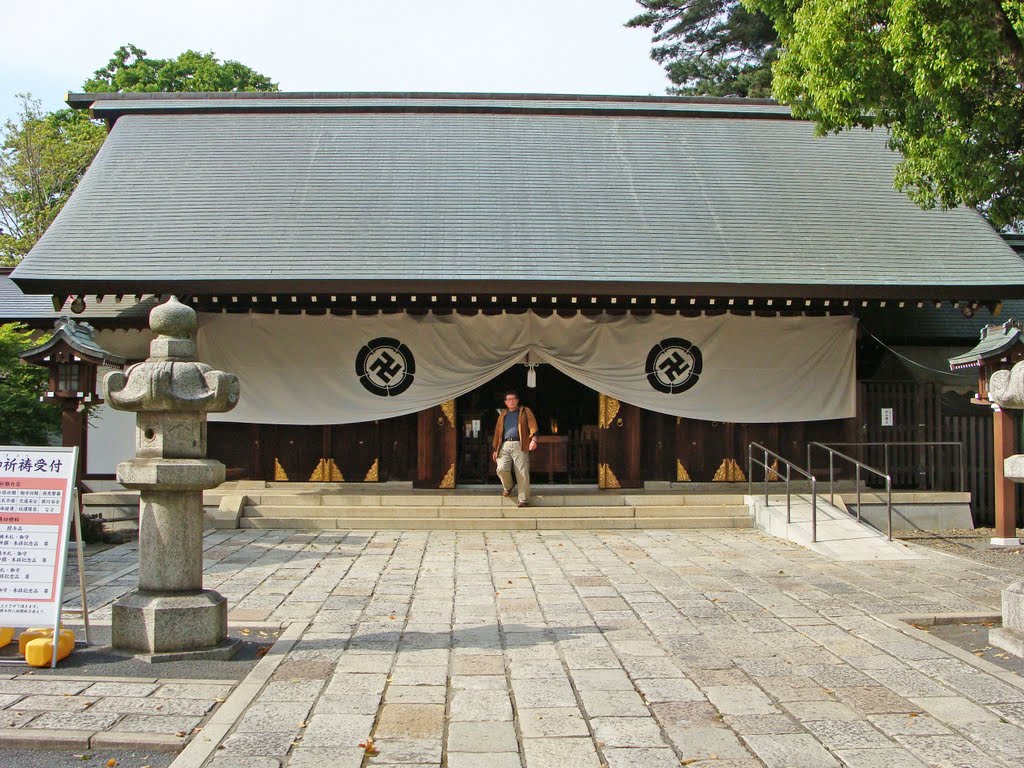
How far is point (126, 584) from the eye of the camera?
292 inches

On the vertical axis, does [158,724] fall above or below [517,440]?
below

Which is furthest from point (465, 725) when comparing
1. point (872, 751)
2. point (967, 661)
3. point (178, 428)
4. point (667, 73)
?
point (667, 73)

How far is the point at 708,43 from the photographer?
27.9m

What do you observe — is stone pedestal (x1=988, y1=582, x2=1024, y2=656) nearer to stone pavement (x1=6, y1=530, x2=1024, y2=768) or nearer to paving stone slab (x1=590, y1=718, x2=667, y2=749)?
stone pavement (x1=6, y1=530, x2=1024, y2=768)

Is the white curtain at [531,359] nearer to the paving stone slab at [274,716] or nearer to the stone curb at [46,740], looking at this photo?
the paving stone slab at [274,716]

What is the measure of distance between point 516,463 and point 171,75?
2694 cm

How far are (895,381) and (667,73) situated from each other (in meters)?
19.0

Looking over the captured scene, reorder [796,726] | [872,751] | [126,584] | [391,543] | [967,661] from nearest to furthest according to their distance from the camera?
1. [872,751]
2. [796,726]
3. [967,661]
4. [126,584]
5. [391,543]

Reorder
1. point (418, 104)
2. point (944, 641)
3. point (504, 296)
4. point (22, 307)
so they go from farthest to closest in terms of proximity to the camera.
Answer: point (418, 104) < point (22, 307) < point (504, 296) < point (944, 641)

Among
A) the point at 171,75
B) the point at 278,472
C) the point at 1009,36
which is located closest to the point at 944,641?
the point at 1009,36

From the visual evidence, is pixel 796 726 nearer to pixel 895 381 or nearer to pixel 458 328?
pixel 458 328

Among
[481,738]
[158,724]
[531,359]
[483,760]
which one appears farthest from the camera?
[531,359]

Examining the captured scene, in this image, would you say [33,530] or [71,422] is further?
[71,422]

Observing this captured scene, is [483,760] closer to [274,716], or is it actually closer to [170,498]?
[274,716]
